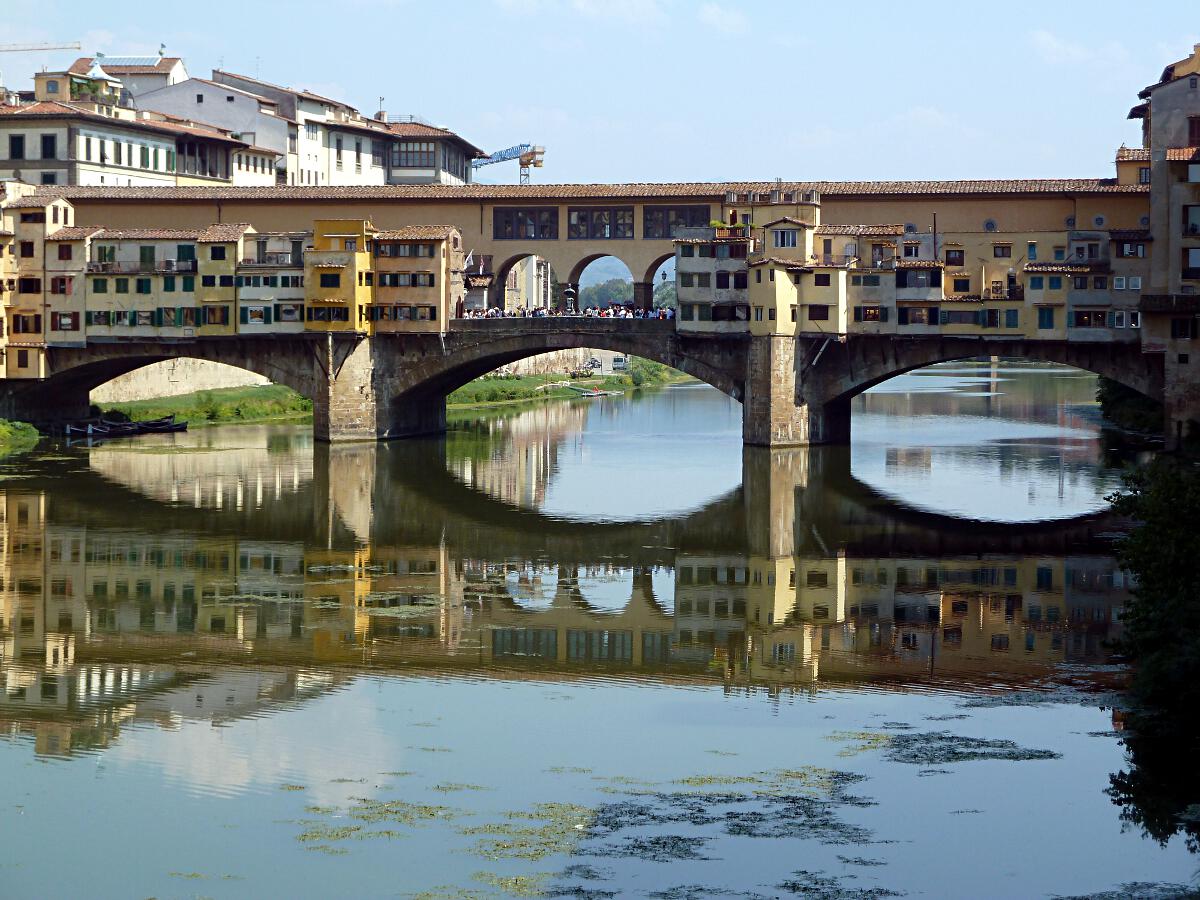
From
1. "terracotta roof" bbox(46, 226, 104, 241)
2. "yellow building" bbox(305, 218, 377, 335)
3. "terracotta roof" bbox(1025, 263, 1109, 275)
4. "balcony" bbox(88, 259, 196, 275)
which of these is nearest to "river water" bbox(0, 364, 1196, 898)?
"terracotta roof" bbox(1025, 263, 1109, 275)

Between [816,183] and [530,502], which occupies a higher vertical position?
[816,183]

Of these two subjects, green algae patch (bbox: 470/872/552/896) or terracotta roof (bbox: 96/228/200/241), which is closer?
green algae patch (bbox: 470/872/552/896)

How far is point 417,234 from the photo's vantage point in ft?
199

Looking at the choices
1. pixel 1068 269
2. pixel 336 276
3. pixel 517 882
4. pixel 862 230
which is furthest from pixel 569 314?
pixel 517 882

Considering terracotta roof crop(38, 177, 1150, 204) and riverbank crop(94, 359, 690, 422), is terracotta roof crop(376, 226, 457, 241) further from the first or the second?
riverbank crop(94, 359, 690, 422)

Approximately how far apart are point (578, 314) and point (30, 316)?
61.3ft

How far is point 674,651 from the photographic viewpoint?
29.4 m

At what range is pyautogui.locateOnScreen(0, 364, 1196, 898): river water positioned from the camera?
63.7ft

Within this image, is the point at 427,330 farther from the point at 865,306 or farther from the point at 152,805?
the point at 152,805

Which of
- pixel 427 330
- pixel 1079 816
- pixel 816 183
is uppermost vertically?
pixel 816 183

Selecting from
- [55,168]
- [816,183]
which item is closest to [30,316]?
[55,168]

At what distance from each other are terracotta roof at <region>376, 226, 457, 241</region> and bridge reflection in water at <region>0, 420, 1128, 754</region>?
10935mm

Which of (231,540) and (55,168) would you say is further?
(55,168)

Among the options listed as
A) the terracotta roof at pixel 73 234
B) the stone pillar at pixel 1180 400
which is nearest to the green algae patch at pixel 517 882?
the stone pillar at pixel 1180 400
